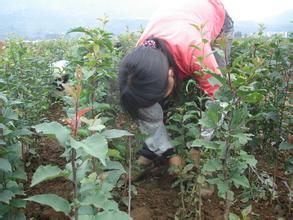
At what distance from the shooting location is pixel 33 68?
362cm

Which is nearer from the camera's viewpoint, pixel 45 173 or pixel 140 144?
pixel 45 173

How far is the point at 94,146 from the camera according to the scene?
1.29m

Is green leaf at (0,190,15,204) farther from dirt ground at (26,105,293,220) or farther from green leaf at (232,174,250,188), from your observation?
green leaf at (232,174,250,188)

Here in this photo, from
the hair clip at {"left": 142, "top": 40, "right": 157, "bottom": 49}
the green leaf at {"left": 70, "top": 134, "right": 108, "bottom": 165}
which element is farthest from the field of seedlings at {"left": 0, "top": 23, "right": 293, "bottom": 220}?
the hair clip at {"left": 142, "top": 40, "right": 157, "bottom": 49}

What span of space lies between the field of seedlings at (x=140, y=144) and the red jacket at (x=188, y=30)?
209mm

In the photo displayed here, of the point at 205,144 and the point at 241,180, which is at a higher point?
the point at 205,144

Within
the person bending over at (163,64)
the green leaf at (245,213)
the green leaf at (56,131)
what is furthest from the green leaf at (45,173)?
the person bending over at (163,64)

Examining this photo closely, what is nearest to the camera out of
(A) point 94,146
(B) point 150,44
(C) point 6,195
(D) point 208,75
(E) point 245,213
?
(A) point 94,146

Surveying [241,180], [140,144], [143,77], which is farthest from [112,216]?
[140,144]

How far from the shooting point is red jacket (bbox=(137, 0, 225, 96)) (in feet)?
8.34

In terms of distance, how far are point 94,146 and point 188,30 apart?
1651mm

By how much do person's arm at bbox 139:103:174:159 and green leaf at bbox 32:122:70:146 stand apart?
4.65ft

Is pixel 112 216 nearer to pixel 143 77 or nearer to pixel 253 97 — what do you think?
pixel 253 97

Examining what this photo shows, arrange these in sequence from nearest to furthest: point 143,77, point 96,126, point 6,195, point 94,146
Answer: point 94,146
point 96,126
point 6,195
point 143,77
